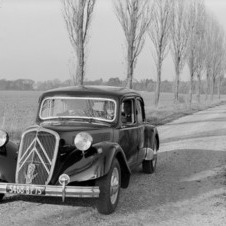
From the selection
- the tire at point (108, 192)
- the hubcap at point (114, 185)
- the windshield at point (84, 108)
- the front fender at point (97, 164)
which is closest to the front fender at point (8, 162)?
the front fender at point (97, 164)

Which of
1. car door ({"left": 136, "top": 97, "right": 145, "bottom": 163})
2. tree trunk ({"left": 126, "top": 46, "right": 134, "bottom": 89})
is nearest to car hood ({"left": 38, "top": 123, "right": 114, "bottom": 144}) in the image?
car door ({"left": 136, "top": 97, "right": 145, "bottom": 163})

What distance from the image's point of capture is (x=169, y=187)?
6344mm

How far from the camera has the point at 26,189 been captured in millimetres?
4516

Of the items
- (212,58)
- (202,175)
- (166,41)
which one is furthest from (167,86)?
(202,175)

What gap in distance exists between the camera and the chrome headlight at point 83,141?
4.77 meters

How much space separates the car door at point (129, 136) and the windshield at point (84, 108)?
22cm

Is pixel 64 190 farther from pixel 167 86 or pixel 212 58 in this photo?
pixel 167 86

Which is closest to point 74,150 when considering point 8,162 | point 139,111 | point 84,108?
point 8,162

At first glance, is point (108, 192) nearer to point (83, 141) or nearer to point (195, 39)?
point (83, 141)

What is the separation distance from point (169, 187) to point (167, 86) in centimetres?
8665

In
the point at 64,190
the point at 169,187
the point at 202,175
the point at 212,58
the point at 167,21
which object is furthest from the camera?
the point at 212,58

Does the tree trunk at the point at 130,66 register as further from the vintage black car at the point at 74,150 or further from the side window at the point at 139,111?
the vintage black car at the point at 74,150

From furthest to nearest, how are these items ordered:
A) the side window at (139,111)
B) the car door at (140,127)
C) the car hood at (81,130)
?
the side window at (139,111), the car door at (140,127), the car hood at (81,130)

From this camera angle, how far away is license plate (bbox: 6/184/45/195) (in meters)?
4.47
